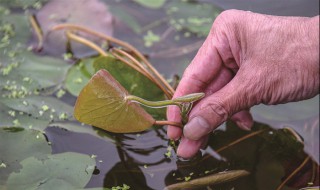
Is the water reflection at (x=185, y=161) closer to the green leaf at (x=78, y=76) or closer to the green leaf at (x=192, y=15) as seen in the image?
the green leaf at (x=78, y=76)

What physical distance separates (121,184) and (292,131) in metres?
0.62

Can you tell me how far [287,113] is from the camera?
1.49 meters

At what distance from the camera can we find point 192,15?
189 cm

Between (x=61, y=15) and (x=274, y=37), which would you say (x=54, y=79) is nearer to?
(x=61, y=15)

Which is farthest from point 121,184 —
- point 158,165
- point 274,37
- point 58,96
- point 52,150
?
point 274,37

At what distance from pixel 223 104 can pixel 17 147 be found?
63 centimetres

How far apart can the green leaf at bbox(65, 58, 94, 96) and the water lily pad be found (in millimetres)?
396

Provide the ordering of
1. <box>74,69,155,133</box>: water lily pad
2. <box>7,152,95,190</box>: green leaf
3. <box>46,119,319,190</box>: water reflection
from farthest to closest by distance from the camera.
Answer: <box>46,119,319,190</box>: water reflection, <box>7,152,95,190</box>: green leaf, <box>74,69,155,133</box>: water lily pad

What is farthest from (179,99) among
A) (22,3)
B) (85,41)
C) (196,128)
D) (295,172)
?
(22,3)

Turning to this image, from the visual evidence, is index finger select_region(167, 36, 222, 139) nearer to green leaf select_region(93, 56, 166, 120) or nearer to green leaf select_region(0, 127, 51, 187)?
green leaf select_region(93, 56, 166, 120)

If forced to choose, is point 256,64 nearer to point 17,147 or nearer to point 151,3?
point 17,147

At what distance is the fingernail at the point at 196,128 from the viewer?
1136 millimetres

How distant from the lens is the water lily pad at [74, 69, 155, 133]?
107 cm

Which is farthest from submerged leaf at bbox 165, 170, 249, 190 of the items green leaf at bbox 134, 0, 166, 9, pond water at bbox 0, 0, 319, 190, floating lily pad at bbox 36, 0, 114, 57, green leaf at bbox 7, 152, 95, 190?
green leaf at bbox 134, 0, 166, 9
